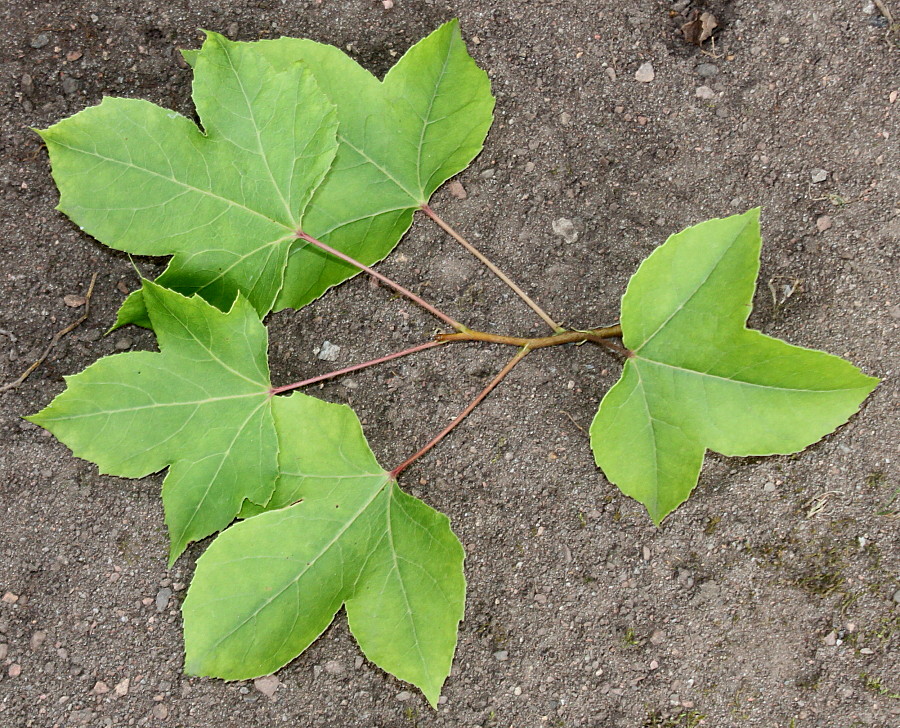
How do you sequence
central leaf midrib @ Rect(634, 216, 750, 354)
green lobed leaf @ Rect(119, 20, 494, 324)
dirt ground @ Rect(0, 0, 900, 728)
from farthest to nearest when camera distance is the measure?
1. dirt ground @ Rect(0, 0, 900, 728)
2. green lobed leaf @ Rect(119, 20, 494, 324)
3. central leaf midrib @ Rect(634, 216, 750, 354)

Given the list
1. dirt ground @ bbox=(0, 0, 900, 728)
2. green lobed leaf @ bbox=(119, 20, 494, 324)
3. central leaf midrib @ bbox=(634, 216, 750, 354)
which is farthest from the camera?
dirt ground @ bbox=(0, 0, 900, 728)

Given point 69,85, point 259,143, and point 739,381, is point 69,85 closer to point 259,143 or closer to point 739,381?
point 259,143

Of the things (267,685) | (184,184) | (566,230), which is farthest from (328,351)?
(267,685)

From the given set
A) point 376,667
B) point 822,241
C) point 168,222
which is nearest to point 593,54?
point 822,241

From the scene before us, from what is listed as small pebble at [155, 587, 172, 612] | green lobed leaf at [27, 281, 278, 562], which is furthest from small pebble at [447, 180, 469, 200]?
small pebble at [155, 587, 172, 612]

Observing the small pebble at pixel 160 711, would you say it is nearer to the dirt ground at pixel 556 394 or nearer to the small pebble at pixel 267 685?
the dirt ground at pixel 556 394

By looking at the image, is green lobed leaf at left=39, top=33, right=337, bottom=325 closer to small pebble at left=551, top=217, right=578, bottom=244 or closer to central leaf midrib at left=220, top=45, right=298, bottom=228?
central leaf midrib at left=220, top=45, right=298, bottom=228
